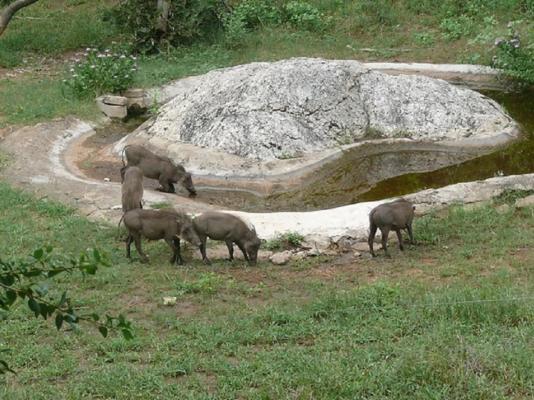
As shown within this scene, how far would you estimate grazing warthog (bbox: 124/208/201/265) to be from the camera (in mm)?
10250

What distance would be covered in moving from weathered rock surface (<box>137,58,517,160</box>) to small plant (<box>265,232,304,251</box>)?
3661 millimetres

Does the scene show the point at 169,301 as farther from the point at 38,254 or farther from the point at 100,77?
the point at 100,77

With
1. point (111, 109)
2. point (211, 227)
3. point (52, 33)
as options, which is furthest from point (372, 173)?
point (52, 33)

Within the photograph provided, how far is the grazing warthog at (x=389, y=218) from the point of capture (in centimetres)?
1034

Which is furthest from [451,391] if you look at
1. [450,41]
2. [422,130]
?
[450,41]

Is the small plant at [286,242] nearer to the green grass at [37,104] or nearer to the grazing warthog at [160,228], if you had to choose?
the grazing warthog at [160,228]

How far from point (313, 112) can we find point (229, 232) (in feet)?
17.4

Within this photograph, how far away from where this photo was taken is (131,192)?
1117 centimetres

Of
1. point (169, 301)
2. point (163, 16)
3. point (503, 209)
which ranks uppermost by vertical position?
point (163, 16)

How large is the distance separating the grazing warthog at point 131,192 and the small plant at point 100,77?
6.47 m

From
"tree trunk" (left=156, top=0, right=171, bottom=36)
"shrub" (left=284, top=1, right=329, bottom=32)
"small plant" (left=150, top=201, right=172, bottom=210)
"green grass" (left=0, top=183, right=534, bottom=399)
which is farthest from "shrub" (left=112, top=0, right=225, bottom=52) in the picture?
"green grass" (left=0, top=183, right=534, bottom=399)

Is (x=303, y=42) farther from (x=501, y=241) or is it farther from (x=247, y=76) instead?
(x=501, y=241)

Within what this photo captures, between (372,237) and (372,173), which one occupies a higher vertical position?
(372,237)

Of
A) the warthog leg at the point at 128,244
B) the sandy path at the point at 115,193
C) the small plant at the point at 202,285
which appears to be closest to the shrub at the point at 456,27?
the sandy path at the point at 115,193
